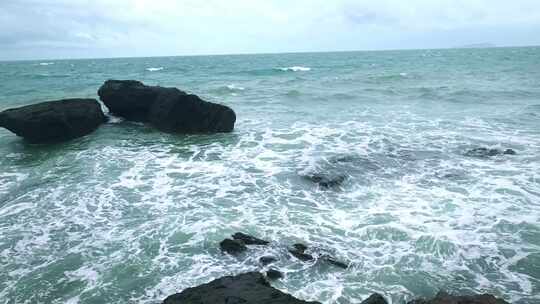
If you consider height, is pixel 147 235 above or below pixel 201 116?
below

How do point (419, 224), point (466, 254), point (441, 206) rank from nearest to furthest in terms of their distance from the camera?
1. point (466, 254)
2. point (419, 224)
3. point (441, 206)

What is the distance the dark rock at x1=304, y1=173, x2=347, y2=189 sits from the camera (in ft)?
39.2

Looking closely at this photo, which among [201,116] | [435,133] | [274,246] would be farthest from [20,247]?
[435,133]

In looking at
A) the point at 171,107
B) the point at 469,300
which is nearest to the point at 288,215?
the point at 469,300

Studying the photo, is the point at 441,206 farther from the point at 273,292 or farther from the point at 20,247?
the point at 20,247

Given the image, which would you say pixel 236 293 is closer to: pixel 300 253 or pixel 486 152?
pixel 300 253

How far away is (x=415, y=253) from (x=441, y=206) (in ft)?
8.26

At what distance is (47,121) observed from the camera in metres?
17.2

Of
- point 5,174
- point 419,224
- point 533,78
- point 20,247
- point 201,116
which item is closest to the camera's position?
point 20,247

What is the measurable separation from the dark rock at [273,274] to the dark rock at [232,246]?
3.27 feet

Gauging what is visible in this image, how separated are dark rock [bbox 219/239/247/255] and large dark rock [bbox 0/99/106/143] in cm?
1210

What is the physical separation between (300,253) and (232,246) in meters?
1.37

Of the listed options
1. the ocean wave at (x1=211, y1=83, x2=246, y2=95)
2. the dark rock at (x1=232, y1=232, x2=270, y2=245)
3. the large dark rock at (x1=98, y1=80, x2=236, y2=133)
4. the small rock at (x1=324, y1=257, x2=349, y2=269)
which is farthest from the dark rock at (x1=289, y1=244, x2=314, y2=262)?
the ocean wave at (x1=211, y1=83, x2=246, y2=95)

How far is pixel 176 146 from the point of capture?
16.8 metres
